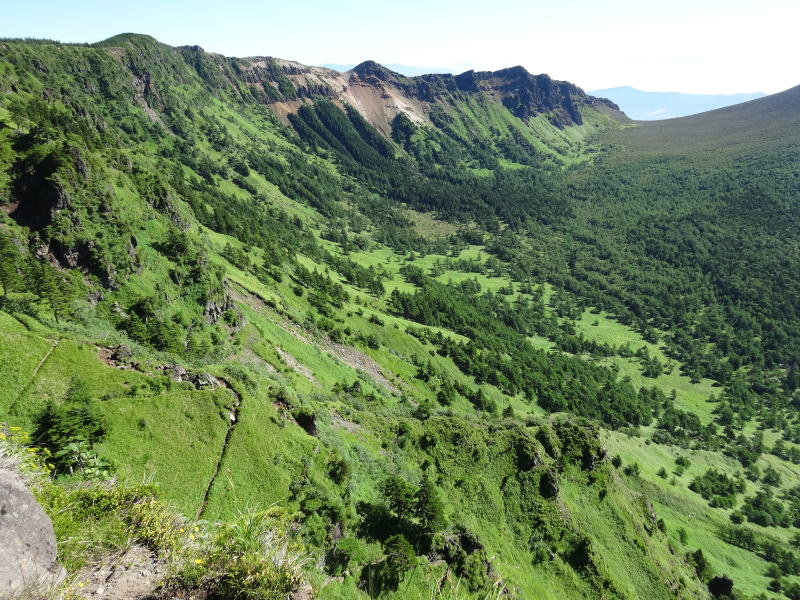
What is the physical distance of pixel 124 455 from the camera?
2623 centimetres

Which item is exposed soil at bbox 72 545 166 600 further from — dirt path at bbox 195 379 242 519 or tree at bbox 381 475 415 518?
tree at bbox 381 475 415 518

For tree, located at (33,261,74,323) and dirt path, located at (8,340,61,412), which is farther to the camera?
tree, located at (33,261,74,323)

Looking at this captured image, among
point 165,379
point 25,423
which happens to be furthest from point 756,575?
point 25,423

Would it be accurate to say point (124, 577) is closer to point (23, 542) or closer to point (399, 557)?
point (23, 542)

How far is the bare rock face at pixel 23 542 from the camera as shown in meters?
9.01

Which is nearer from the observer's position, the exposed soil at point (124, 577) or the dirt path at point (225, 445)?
the exposed soil at point (124, 577)

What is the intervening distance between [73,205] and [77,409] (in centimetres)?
4632

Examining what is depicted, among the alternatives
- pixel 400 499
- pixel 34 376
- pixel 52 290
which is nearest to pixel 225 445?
pixel 34 376

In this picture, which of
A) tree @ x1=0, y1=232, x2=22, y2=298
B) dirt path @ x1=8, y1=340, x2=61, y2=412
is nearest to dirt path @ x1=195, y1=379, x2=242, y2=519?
dirt path @ x1=8, y1=340, x2=61, y2=412

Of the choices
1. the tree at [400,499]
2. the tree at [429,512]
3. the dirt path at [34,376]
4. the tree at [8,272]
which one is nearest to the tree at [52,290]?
the tree at [8,272]

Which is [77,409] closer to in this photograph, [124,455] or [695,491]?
[124,455]

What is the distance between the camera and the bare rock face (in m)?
9.01

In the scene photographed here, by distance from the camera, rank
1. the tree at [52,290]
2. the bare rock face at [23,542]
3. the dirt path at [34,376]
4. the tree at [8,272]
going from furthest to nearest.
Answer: the tree at [52,290]
the tree at [8,272]
the dirt path at [34,376]
the bare rock face at [23,542]

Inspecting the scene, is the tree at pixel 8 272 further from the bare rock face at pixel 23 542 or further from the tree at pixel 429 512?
the tree at pixel 429 512
